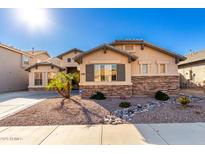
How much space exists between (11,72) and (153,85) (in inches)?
762

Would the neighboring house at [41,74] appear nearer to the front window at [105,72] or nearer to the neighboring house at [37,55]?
the neighboring house at [37,55]

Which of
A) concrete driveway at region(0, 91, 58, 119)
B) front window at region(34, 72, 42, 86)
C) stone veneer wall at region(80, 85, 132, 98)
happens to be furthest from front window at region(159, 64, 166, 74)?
front window at region(34, 72, 42, 86)

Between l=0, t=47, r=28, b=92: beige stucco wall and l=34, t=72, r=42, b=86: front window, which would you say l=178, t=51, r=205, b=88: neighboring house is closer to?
l=34, t=72, r=42, b=86: front window

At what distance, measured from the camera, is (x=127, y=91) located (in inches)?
500

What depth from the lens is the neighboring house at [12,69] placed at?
63.7 ft

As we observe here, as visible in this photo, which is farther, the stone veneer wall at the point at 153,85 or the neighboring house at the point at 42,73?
the neighboring house at the point at 42,73

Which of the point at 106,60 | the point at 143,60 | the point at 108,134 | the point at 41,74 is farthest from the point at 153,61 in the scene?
the point at 41,74

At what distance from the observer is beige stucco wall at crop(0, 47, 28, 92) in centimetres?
1939

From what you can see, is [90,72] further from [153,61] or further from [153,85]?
[153,61]

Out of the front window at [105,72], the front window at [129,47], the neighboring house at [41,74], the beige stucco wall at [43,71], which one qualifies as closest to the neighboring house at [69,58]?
the neighboring house at [41,74]

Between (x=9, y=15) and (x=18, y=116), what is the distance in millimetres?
5230
